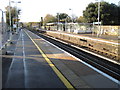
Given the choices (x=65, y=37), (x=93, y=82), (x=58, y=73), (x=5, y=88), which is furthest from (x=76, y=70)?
(x=65, y=37)

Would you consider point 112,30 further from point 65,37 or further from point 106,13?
point 106,13

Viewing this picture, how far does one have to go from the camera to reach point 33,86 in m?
6.22

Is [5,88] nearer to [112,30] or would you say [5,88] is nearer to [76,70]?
[76,70]

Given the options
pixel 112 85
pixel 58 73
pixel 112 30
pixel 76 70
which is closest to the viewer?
pixel 112 85

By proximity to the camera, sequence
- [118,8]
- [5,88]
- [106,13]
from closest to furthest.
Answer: [5,88], [106,13], [118,8]

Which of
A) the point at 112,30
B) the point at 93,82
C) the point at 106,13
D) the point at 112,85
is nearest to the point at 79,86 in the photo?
the point at 93,82

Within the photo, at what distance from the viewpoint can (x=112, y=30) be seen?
4694cm

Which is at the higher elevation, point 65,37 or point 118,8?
point 118,8

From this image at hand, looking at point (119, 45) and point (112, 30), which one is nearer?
point (119, 45)

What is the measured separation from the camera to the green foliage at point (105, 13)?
6519cm

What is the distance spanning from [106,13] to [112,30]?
20.4m

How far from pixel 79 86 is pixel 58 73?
1880 millimetres

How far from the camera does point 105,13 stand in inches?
2579

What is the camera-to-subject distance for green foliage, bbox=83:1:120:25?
6519cm
